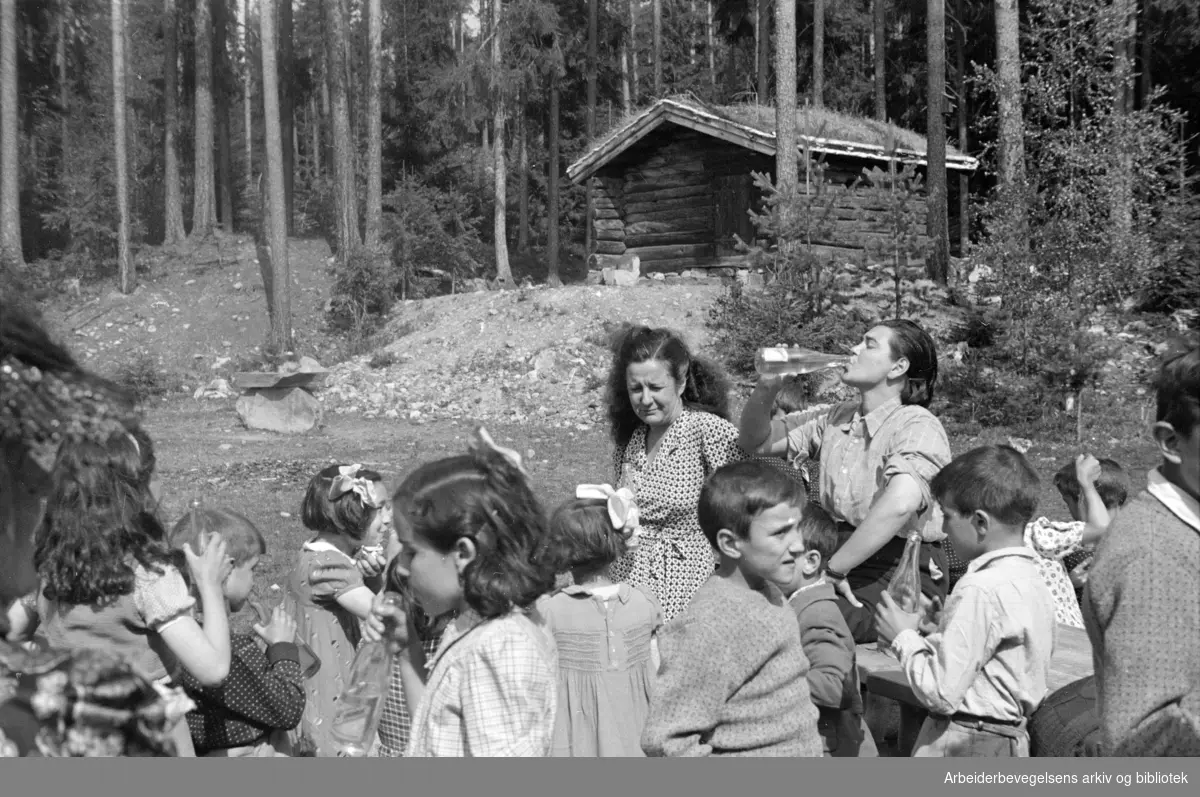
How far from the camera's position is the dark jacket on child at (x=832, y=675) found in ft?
10.2

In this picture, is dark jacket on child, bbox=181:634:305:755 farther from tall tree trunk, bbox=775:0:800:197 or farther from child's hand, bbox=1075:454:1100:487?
tall tree trunk, bbox=775:0:800:197

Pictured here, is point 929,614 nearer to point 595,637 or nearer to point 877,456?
point 877,456

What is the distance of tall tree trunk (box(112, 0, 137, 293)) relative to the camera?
22.8 meters

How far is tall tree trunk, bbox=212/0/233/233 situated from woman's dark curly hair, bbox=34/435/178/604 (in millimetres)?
31066

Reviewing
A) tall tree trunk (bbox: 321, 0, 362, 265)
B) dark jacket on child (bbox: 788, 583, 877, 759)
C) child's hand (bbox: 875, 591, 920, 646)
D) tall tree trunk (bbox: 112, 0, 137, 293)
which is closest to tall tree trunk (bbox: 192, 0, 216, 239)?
tall tree trunk (bbox: 112, 0, 137, 293)

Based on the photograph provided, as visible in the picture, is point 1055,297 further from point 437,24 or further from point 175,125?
point 437,24

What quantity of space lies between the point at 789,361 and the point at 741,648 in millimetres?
1431

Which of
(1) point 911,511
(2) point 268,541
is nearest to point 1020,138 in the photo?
(2) point 268,541

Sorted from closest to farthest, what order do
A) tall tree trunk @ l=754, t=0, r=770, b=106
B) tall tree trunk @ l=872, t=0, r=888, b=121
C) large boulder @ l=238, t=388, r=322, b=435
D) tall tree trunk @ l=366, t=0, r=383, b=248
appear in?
1. large boulder @ l=238, t=388, r=322, b=435
2. tall tree trunk @ l=366, t=0, r=383, b=248
3. tall tree trunk @ l=754, t=0, r=770, b=106
4. tall tree trunk @ l=872, t=0, r=888, b=121

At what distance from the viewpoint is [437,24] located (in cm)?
3700

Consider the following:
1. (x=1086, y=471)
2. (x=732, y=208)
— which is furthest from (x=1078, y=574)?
(x=732, y=208)

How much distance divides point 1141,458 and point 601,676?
1015cm

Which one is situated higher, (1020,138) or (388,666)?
(1020,138)

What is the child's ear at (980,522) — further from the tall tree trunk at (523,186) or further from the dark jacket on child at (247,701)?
the tall tree trunk at (523,186)
